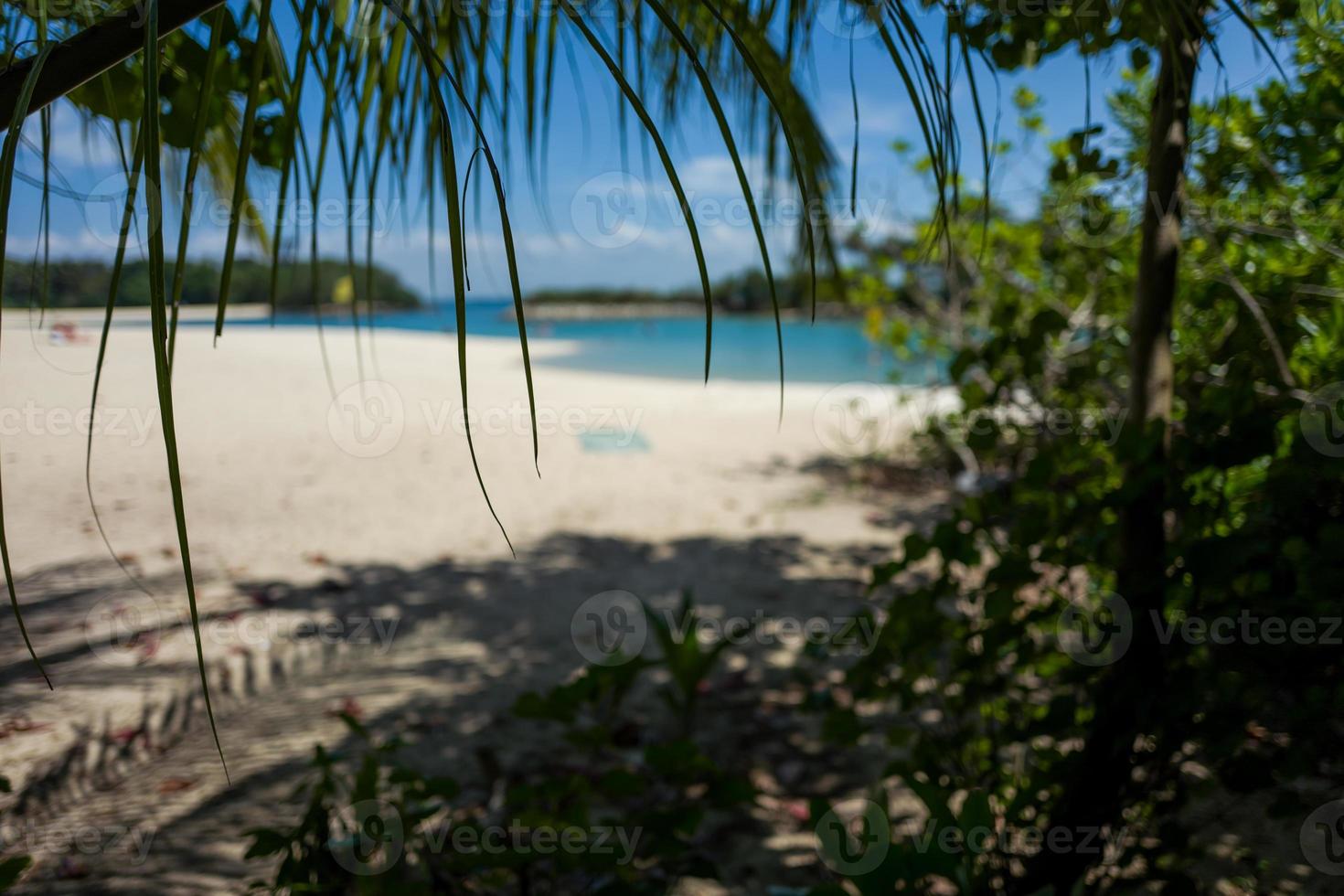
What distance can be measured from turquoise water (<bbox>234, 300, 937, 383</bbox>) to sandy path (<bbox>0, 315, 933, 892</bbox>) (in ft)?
4.49

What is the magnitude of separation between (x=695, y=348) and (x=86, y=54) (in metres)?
37.0

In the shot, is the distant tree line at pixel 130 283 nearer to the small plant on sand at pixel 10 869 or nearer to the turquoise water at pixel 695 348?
the turquoise water at pixel 695 348

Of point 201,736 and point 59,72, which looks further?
point 201,736

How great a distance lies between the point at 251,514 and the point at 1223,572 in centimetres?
495

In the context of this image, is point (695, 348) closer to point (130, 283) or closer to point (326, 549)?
point (326, 549)

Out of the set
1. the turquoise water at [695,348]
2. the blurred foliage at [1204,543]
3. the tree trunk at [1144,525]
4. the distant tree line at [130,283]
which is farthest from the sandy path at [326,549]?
the tree trunk at [1144,525]

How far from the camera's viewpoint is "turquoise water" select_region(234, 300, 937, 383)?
1991 centimetres

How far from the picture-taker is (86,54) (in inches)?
23.5

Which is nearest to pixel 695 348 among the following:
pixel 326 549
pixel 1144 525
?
pixel 326 549

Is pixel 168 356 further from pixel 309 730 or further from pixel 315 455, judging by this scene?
pixel 315 455

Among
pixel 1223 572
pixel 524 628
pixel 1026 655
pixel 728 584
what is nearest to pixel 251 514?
pixel 524 628

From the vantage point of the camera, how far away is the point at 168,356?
0.51 meters

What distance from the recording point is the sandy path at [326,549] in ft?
7.18

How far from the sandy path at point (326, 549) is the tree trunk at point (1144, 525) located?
1690 millimetres
